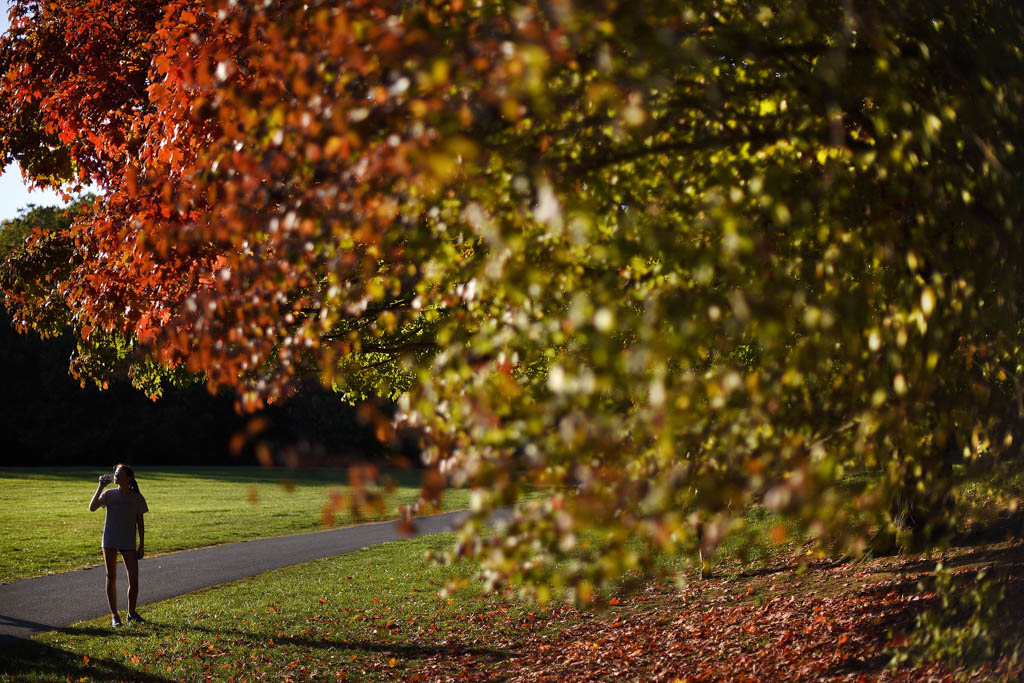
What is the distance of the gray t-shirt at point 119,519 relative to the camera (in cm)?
1004

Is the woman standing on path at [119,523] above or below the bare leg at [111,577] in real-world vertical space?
above

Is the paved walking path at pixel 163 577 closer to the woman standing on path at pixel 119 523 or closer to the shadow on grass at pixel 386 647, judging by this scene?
the woman standing on path at pixel 119 523

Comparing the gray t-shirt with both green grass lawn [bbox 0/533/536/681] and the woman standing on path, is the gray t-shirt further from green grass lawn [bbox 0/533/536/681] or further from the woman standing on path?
green grass lawn [bbox 0/533/536/681]

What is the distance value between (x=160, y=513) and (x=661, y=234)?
25583 mm

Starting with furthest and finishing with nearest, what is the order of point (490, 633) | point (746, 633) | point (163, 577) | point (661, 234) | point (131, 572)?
point (163, 577) < point (131, 572) < point (490, 633) < point (746, 633) < point (661, 234)

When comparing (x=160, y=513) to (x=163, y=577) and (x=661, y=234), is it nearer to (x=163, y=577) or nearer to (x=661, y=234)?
(x=163, y=577)

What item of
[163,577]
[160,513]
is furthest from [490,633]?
[160,513]

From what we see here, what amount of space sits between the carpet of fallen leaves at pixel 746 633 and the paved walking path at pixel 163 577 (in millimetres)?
1625

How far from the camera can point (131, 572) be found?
10.3 meters

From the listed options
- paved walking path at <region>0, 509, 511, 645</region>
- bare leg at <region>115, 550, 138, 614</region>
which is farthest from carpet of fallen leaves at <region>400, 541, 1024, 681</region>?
bare leg at <region>115, 550, 138, 614</region>

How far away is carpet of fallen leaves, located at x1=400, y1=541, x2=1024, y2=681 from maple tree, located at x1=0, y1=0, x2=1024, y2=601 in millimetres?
3082

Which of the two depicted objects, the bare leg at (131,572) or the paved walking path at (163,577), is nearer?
the bare leg at (131,572)

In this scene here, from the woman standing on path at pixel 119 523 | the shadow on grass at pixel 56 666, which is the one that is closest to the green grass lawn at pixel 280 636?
the shadow on grass at pixel 56 666

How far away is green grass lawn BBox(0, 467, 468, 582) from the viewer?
16.8 metres
